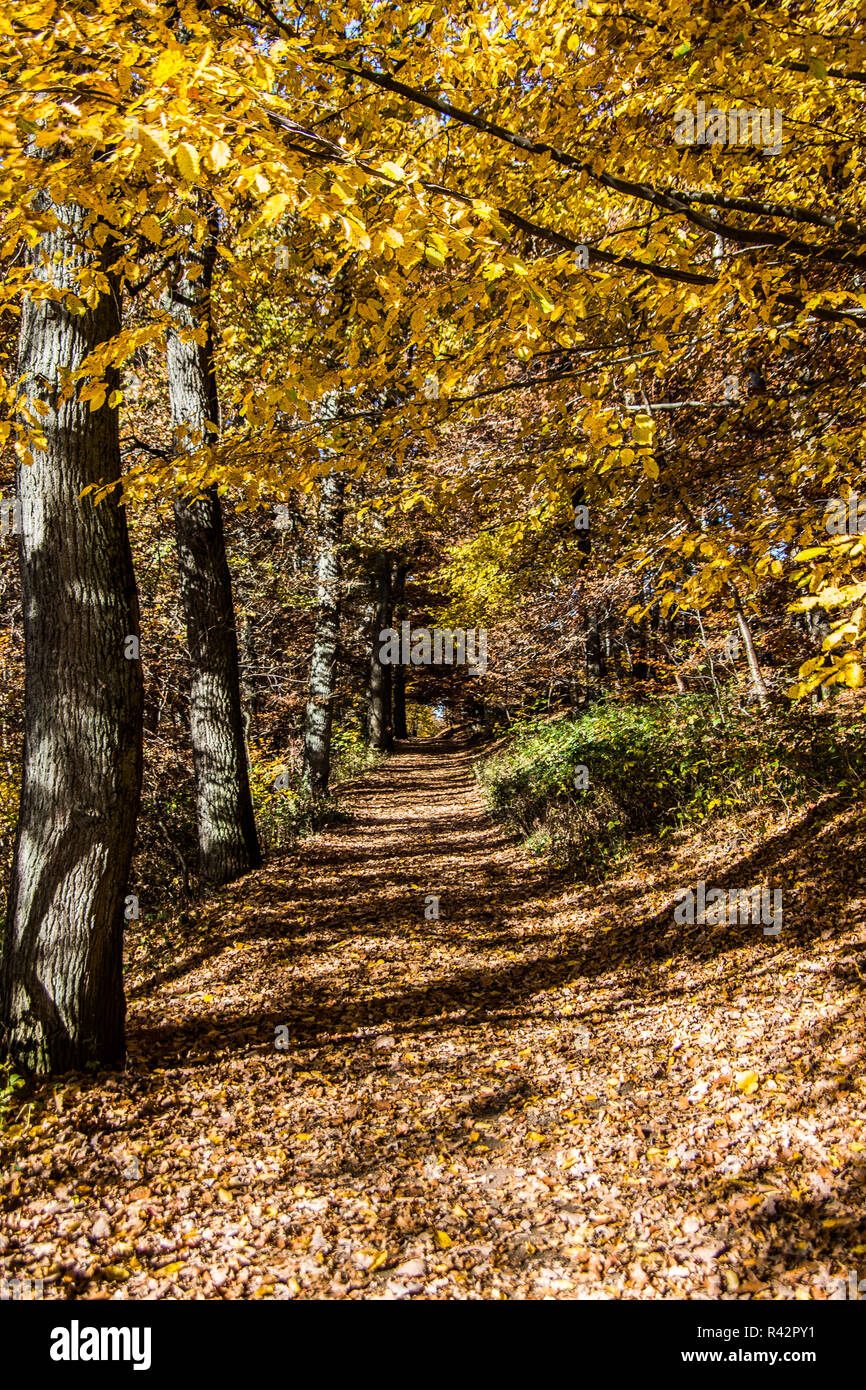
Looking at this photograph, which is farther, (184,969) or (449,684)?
(449,684)

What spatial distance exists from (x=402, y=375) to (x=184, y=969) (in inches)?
177

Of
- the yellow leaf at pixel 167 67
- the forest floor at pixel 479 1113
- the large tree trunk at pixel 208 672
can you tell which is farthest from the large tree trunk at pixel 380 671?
the yellow leaf at pixel 167 67

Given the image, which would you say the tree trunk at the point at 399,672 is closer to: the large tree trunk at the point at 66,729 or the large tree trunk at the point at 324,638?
the large tree trunk at the point at 324,638

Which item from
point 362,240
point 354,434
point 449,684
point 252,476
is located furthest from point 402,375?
point 449,684

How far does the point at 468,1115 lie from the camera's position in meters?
3.96

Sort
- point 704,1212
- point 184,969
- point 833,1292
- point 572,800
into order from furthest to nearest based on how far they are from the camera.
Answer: point 572,800
point 184,969
point 704,1212
point 833,1292

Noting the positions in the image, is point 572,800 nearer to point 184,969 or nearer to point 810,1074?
point 184,969

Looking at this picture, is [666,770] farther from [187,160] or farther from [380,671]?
[380,671]

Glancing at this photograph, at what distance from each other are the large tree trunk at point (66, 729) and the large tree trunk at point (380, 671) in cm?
1483

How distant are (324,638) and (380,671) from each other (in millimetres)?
8806

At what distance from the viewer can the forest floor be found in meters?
2.82

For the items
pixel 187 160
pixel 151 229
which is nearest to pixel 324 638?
pixel 151 229

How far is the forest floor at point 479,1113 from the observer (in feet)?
9.27

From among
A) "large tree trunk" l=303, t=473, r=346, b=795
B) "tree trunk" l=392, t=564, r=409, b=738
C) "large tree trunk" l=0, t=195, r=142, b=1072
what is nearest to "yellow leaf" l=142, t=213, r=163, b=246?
"large tree trunk" l=0, t=195, r=142, b=1072
